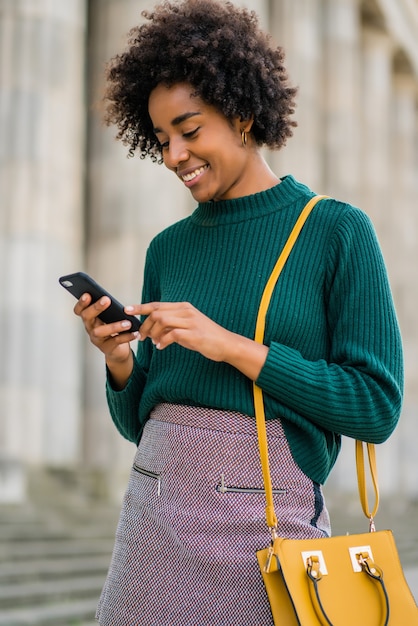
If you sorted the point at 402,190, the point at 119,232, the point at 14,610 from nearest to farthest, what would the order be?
the point at 14,610
the point at 119,232
the point at 402,190

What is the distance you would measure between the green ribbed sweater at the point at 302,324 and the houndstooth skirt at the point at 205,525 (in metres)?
0.06

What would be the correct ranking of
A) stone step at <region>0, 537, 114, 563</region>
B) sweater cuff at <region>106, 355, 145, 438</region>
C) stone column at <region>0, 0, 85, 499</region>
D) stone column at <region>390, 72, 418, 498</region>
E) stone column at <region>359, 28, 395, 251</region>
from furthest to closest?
1. stone column at <region>390, 72, 418, 498</region>
2. stone column at <region>359, 28, 395, 251</region>
3. stone column at <region>0, 0, 85, 499</region>
4. stone step at <region>0, 537, 114, 563</region>
5. sweater cuff at <region>106, 355, 145, 438</region>

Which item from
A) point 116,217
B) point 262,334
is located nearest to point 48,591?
point 262,334

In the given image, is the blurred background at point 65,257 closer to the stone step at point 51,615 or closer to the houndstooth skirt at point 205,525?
the stone step at point 51,615

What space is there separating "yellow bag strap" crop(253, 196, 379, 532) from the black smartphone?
1.01 ft

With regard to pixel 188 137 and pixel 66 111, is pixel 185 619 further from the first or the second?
pixel 66 111

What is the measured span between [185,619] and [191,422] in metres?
0.45

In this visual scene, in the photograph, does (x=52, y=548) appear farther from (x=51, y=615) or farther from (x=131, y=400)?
(x=131, y=400)

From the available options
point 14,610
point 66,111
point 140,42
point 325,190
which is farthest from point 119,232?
point 140,42

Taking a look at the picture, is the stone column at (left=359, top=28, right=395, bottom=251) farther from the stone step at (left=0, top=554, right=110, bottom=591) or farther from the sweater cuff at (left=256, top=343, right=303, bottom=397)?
the sweater cuff at (left=256, top=343, right=303, bottom=397)

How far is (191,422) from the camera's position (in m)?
2.49

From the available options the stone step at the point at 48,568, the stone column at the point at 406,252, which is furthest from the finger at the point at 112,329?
the stone column at the point at 406,252

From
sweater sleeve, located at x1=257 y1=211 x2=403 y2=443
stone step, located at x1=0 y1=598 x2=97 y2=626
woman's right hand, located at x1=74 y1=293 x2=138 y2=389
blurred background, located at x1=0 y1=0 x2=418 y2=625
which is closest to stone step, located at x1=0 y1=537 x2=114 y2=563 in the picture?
blurred background, located at x1=0 y1=0 x2=418 y2=625

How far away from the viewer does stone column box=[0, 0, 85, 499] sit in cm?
1552
